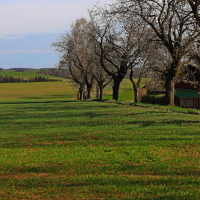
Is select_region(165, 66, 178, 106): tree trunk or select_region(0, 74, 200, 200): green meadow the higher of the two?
select_region(165, 66, 178, 106): tree trunk

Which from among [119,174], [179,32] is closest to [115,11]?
[179,32]

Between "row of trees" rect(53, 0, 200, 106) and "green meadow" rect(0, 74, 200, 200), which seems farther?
"row of trees" rect(53, 0, 200, 106)

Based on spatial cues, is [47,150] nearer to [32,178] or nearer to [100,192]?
[32,178]

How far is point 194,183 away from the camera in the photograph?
6.01m

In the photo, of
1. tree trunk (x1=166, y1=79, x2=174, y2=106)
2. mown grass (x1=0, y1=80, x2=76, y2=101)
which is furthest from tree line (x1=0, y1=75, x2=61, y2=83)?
tree trunk (x1=166, y1=79, x2=174, y2=106)

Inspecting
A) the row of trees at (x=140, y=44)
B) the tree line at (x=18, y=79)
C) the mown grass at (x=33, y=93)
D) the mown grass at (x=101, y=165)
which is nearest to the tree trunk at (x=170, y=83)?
the row of trees at (x=140, y=44)

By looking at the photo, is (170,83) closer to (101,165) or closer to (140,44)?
(140,44)

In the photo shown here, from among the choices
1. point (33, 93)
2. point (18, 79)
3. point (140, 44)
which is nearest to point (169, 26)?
point (140, 44)

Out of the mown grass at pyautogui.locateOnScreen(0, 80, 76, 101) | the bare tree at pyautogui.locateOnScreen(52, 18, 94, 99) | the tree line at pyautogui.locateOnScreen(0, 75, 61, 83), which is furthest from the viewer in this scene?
the tree line at pyautogui.locateOnScreen(0, 75, 61, 83)

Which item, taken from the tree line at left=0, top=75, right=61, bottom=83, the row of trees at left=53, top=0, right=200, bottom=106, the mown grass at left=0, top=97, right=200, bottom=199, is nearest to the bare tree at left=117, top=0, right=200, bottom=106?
the row of trees at left=53, top=0, right=200, bottom=106

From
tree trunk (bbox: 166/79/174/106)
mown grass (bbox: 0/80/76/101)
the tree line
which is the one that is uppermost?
the tree line

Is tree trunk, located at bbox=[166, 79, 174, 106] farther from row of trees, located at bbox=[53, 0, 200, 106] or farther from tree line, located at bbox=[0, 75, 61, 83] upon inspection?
tree line, located at bbox=[0, 75, 61, 83]

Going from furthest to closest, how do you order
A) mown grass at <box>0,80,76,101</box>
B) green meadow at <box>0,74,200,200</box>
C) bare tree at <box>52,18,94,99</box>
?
mown grass at <box>0,80,76,101</box> < bare tree at <box>52,18,94,99</box> < green meadow at <box>0,74,200,200</box>

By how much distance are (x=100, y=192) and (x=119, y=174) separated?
130cm
